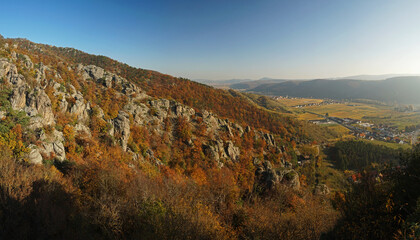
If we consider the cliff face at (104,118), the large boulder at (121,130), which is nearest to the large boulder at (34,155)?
the cliff face at (104,118)

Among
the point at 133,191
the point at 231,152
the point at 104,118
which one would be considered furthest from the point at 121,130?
the point at 231,152

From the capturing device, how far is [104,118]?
38094mm

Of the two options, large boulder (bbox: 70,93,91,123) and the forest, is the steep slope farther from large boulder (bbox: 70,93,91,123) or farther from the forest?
large boulder (bbox: 70,93,91,123)

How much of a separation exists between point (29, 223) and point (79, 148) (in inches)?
647

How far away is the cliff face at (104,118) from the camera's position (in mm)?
23531

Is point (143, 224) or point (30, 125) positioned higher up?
point (30, 125)

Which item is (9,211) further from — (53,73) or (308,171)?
(308,171)

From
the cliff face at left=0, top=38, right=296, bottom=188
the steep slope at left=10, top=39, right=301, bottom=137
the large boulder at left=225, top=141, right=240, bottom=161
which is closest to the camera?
the cliff face at left=0, top=38, right=296, bottom=188

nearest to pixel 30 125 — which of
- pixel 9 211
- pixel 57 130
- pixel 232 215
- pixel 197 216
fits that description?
pixel 57 130

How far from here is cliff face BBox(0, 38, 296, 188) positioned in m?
23.5

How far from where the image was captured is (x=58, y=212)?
40.2 ft

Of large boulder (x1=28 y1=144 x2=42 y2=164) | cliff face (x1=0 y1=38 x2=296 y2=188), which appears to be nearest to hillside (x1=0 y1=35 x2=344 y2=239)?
large boulder (x1=28 y1=144 x2=42 y2=164)

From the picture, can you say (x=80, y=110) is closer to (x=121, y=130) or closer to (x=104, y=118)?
(x=104, y=118)

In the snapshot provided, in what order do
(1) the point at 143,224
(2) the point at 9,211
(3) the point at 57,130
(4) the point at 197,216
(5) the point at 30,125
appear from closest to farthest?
(2) the point at 9,211
(1) the point at 143,224
(4) the point at 197,216
(5) the point at 30,125
(3) the point at 57,130
